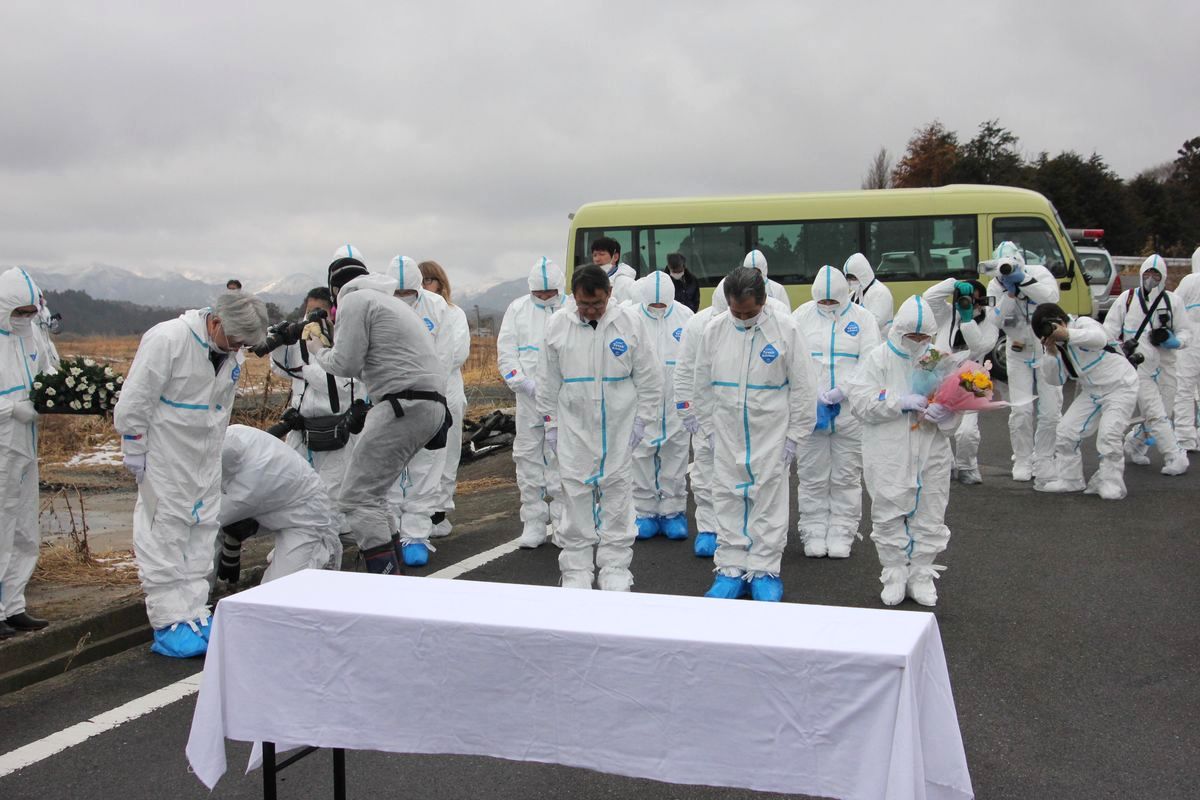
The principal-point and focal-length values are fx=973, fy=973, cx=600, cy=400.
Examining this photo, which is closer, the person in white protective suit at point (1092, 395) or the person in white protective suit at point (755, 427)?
the person in white protective suit at point (755, 427)

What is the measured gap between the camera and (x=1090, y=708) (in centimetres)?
432

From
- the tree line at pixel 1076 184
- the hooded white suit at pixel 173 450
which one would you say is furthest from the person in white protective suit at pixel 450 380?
the tree line at pixel 1076 184

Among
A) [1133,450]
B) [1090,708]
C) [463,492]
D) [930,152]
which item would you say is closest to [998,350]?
[1133,450]

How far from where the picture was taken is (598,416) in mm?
5812

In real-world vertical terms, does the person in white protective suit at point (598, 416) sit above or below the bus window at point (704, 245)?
below

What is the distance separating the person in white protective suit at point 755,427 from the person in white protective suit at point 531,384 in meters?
1.82

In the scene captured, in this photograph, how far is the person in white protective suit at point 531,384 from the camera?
7.46 meters

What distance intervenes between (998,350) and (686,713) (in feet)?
56.2

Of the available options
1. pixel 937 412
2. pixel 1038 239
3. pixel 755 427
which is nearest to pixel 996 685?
pixel 937 412

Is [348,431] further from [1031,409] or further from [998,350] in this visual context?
[998,350]

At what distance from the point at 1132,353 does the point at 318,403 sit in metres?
8.28

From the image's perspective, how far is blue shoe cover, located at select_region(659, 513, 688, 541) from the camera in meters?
7.67

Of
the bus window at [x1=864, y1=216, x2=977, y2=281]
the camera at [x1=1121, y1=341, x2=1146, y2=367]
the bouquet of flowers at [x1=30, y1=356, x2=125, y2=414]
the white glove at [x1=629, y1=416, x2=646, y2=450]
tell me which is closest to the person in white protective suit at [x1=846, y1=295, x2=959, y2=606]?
the white glove at [x1=629, y1=416, x2=646, y2=450]

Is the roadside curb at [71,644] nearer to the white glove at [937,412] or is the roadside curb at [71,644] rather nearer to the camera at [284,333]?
the camera at [284,333]
